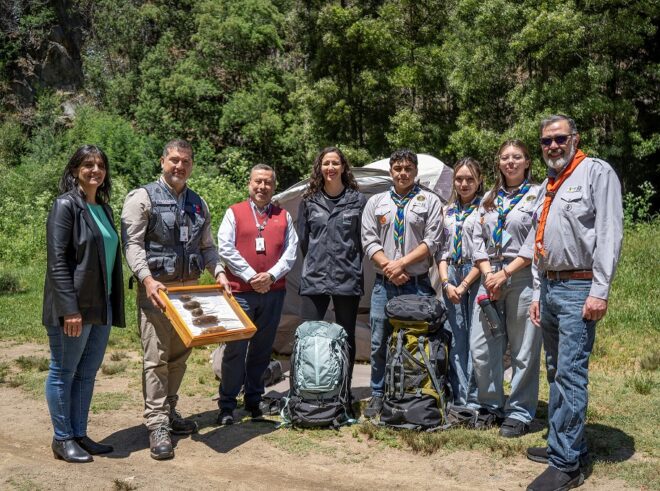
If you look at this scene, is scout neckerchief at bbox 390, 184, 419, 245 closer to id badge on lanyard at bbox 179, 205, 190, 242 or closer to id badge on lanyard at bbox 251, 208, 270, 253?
id badge on lanyard at bbox 251, 208, 270, 253

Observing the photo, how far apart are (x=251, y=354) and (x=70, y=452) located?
4.82ft

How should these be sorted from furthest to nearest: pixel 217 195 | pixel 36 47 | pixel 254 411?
pixel 36 47, pixel 217 195, pixel 254 411

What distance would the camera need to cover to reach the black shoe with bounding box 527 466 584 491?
3777 millimetres

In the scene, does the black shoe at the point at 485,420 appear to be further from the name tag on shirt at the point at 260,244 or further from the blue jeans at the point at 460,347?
the name tag on shirt at the point at 260,244

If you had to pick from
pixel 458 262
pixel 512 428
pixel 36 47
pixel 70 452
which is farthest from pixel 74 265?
pixel 36 47

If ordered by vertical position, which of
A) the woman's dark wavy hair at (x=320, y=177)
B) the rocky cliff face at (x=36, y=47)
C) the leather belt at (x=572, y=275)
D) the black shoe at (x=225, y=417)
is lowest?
the black shoe at (x=225, y=417)

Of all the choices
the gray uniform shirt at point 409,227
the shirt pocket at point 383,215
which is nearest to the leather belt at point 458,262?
the gray uniform shirt at point 409,227

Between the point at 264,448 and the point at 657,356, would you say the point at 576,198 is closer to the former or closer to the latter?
the point at 264,448

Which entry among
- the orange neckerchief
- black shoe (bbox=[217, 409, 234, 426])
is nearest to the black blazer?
black shoe (bbox=[217, 409, 234, 426])

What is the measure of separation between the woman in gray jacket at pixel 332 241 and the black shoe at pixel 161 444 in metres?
1.38

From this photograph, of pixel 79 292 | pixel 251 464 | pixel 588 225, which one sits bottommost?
pixel 251 464

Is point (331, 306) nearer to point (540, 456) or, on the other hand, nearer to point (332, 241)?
point (332, 241)

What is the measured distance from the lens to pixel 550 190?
396cm

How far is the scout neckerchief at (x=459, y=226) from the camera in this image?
5125mm
